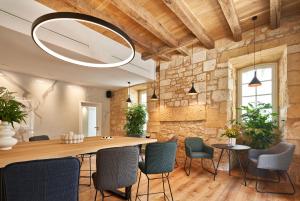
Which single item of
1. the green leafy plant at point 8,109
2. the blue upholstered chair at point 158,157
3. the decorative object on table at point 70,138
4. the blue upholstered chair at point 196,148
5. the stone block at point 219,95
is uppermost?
the stone block at point 219,95

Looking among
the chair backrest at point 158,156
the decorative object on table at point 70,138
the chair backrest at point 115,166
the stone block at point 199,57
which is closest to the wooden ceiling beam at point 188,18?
the stone block at point 199,57

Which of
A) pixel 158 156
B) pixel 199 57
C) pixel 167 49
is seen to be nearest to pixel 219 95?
pixel 199 57

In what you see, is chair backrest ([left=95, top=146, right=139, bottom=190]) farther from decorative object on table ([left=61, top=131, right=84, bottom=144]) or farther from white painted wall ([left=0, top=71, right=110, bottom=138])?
white painted wall ([left=0, top=71, right=110, bottom=138])

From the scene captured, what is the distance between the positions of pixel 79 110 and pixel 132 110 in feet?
6.47

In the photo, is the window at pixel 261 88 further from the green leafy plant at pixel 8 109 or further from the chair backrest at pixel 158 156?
the green leafy plant at pixel 8 109

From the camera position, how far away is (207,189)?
9.77ft

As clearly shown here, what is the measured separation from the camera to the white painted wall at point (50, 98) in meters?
4.57

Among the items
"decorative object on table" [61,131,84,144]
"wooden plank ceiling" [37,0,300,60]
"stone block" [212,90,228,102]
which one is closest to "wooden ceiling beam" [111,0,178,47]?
"wooden plank ceiling" [37,0,300,60]

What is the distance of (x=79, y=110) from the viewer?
609cm

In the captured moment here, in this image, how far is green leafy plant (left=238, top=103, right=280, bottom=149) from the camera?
3.54 meters

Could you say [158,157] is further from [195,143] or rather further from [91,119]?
[91,119]

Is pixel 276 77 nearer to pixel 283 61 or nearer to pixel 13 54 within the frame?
pixel 283 61

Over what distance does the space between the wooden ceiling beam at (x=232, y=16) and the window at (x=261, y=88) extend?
36.0 inches

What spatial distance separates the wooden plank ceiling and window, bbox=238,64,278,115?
931 millimetres
